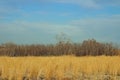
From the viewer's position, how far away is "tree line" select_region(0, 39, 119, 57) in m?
44.4

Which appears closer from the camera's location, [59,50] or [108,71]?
[108,71]

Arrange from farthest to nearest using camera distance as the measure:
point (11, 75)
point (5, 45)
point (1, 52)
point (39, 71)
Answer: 1. point (5, 45)
2. point (1, 52)
3. point (39, 71)
4. point (11, 75)

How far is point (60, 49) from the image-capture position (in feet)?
149

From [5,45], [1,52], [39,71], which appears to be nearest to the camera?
[39,71]

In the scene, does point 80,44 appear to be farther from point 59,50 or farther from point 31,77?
point 31,77

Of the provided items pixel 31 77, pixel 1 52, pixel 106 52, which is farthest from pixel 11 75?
pixel 106 52

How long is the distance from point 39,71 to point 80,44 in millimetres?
34724

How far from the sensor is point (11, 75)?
11781 millimetres

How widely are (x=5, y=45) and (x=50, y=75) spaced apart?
3524cm

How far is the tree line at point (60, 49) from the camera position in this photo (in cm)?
4444

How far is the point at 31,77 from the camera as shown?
1205 cm

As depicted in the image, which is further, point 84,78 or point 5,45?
point 5,45

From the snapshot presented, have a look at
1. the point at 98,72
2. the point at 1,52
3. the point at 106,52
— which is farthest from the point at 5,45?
the point at 98,72

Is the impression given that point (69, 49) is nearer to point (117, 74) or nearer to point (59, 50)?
point (59, 50)
